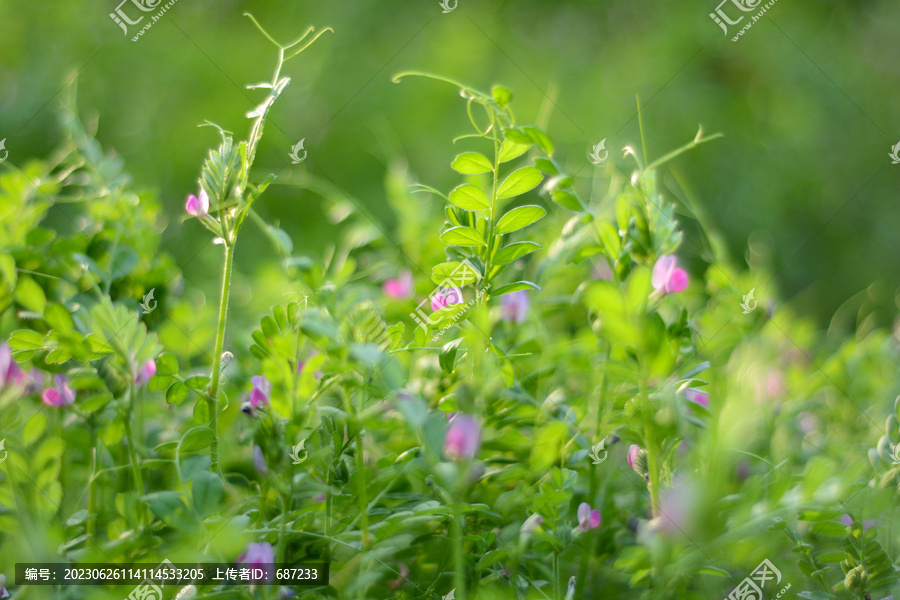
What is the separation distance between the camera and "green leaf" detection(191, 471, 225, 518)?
368 millimetres

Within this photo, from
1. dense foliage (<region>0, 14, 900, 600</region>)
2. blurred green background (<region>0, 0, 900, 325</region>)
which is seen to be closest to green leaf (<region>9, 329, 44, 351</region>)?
dense foliage (<region>0, 14, 900, 600</region>)

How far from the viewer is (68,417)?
519 millimetres

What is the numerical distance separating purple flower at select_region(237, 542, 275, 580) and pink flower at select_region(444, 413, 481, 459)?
0.12 meters

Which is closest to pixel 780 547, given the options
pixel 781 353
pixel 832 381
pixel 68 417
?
pixel 832 381

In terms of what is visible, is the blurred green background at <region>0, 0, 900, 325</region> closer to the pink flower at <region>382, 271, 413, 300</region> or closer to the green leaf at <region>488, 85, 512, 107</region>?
the pink flower at <region>382, 271, 413, 300</region>

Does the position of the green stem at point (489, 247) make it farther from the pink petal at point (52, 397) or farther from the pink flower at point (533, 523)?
the pink petal at point (52, 397)

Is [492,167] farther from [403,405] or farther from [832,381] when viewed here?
[832,381]
